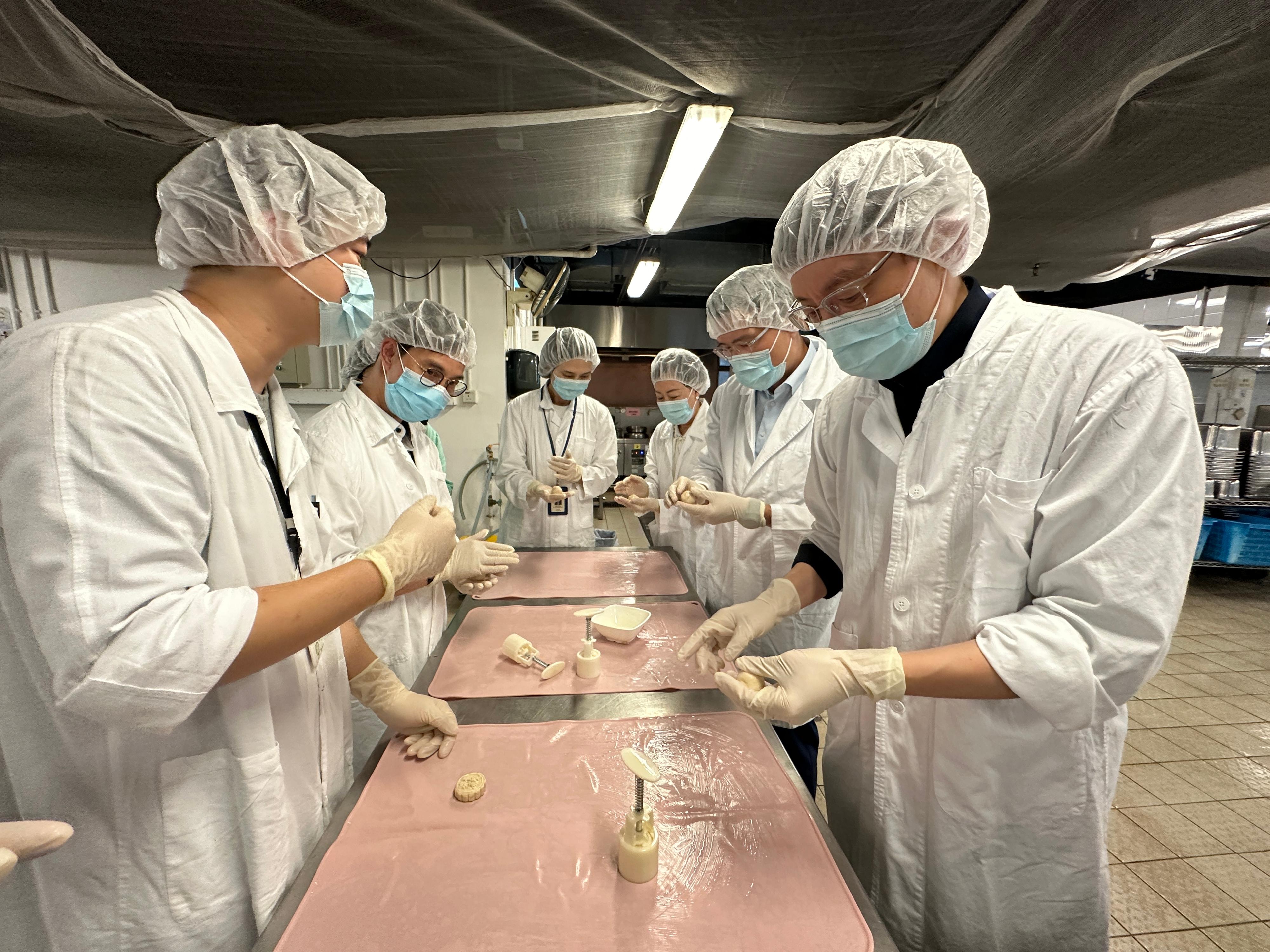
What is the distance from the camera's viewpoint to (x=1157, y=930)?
6.16 feet

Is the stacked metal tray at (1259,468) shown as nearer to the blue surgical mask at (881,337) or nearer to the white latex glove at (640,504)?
the white latex glove at (640,504)

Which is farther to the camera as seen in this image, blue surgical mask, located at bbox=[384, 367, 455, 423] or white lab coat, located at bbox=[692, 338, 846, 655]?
white lab coat, located at bbox=[692, 338, 846, 655]

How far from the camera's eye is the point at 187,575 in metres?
0.75

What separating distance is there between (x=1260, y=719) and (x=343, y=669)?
494 cm

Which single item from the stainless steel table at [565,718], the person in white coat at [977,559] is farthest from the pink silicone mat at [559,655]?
the person in white coat at [977,559]

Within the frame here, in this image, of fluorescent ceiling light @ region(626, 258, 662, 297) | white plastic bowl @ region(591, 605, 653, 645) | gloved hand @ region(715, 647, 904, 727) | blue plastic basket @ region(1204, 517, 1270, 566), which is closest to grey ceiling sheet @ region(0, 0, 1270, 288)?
gloved hand @ region(715, 647, 904, 727)

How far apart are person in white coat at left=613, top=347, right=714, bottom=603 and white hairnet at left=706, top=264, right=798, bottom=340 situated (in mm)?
667

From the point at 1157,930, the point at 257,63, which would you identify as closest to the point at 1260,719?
the point at 1157,930

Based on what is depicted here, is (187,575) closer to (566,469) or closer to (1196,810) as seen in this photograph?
(566,469)

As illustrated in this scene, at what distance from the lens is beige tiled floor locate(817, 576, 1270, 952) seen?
1.90 m

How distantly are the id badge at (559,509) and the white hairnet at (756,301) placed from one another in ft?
5.67

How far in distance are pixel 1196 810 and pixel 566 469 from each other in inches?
139

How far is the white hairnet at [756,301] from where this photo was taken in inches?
83.2

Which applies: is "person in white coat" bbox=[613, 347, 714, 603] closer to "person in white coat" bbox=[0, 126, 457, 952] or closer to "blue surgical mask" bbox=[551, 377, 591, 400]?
"blue surgical mask" bbox=[551, 377, 591, 400]
